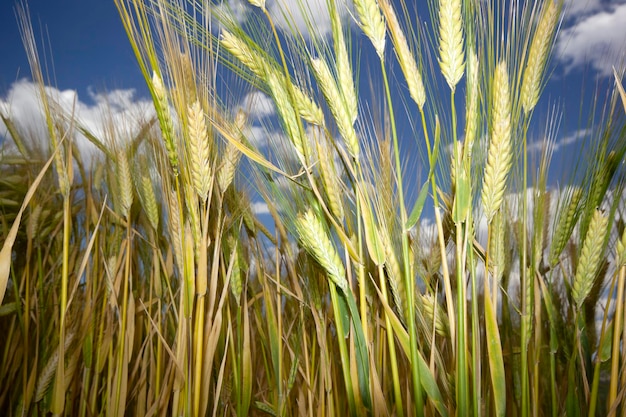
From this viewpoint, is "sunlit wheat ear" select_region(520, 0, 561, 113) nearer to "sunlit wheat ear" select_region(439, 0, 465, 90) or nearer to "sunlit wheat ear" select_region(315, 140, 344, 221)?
"sunlit wheat ear" select_region(439, 0, 465, 90)

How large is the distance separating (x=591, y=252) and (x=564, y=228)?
5.4 inches

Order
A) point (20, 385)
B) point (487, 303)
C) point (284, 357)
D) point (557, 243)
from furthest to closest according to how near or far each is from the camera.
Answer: point (20, 385) < point (284, 357) < point (557, 243) < point (487, 303)

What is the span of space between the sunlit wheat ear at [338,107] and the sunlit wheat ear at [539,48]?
0.32 meters

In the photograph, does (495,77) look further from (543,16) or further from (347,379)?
(347,379)

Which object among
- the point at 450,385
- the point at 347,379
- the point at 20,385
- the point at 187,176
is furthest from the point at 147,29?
the point at 20,385

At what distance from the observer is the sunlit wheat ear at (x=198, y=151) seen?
3.00ft

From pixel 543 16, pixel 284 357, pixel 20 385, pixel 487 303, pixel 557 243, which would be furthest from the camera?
pixel 20 385

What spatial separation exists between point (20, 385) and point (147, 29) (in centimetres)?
128

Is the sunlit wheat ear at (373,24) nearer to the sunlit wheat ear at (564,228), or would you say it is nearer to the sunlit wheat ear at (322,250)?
the sunlit wheat ear at (322,250)

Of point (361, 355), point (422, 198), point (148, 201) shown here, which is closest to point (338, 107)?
point (422, 198)

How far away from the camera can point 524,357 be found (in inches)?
33.4

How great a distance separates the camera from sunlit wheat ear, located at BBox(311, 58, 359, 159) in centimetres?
84

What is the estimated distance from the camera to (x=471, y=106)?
0.80 m

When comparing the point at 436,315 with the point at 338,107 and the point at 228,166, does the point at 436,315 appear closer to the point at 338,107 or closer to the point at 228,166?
the point at 338,107
